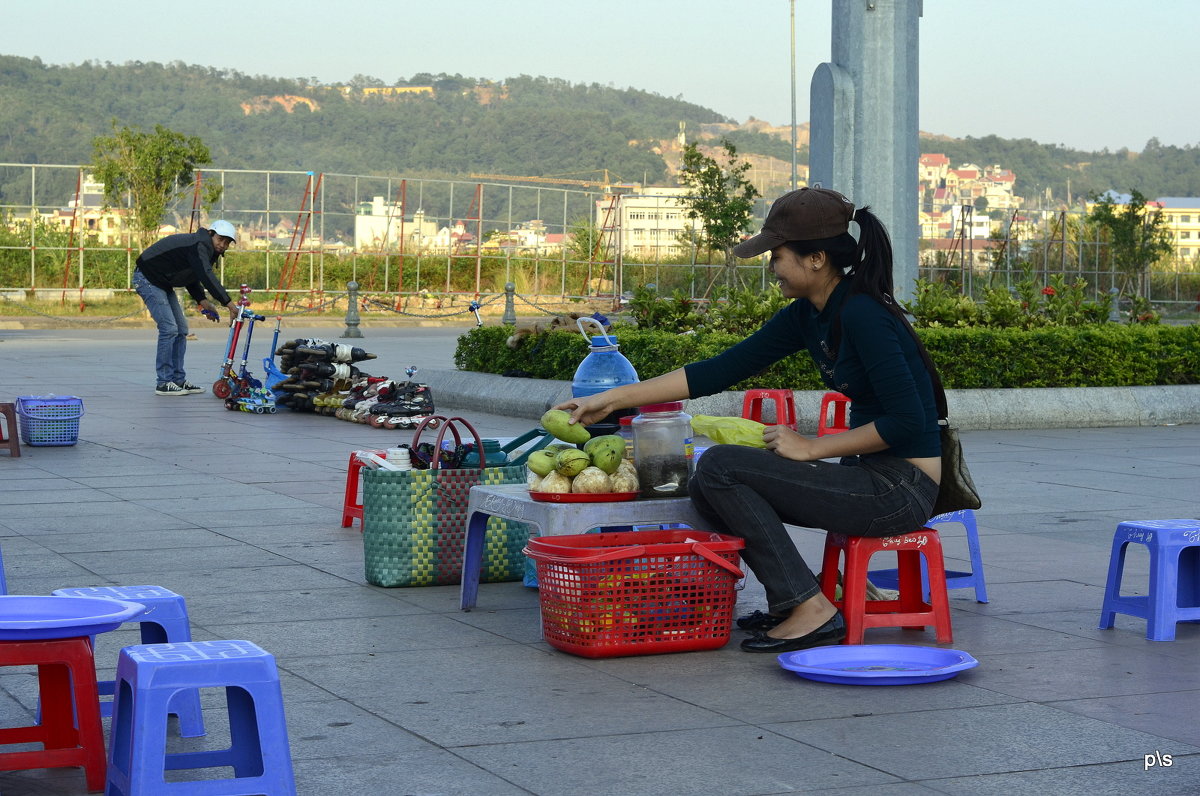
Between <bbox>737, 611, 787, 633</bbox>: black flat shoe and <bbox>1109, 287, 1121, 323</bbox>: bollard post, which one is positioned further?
<bbox>1109, 287, 1121, 323</bbox>: bollard post

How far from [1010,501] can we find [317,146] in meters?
128

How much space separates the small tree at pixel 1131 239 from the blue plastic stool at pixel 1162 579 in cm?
4445

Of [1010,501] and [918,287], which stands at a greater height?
[918,287]

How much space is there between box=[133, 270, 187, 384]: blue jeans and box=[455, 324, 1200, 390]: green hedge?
147 inches

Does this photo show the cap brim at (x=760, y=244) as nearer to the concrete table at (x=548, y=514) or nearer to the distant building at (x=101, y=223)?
the concrete table at (x=548, y=514)

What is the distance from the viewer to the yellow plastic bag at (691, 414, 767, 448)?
568 cm

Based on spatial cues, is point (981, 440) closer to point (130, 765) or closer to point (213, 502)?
point (213, 502)

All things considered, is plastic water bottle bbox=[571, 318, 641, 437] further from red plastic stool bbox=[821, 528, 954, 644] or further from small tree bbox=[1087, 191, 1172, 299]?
small tree bbox=[1087, 191, 1172, 299]

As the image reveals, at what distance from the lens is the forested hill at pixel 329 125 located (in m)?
119

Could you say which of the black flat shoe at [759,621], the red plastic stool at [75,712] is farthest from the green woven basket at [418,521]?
the red plastic stool at [75,712]

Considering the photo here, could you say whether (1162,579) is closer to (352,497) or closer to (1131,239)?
(352,497)

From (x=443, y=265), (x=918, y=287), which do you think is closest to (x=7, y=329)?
(x=443, y=265)

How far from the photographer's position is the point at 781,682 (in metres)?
4.88

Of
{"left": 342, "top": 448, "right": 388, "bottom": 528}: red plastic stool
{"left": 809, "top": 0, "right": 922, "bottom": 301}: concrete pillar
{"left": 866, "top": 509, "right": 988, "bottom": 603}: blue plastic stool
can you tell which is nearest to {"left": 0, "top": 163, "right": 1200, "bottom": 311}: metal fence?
{"left": 809, "top": 0, "right": 922, "bottom": 301}: concrete pillar
